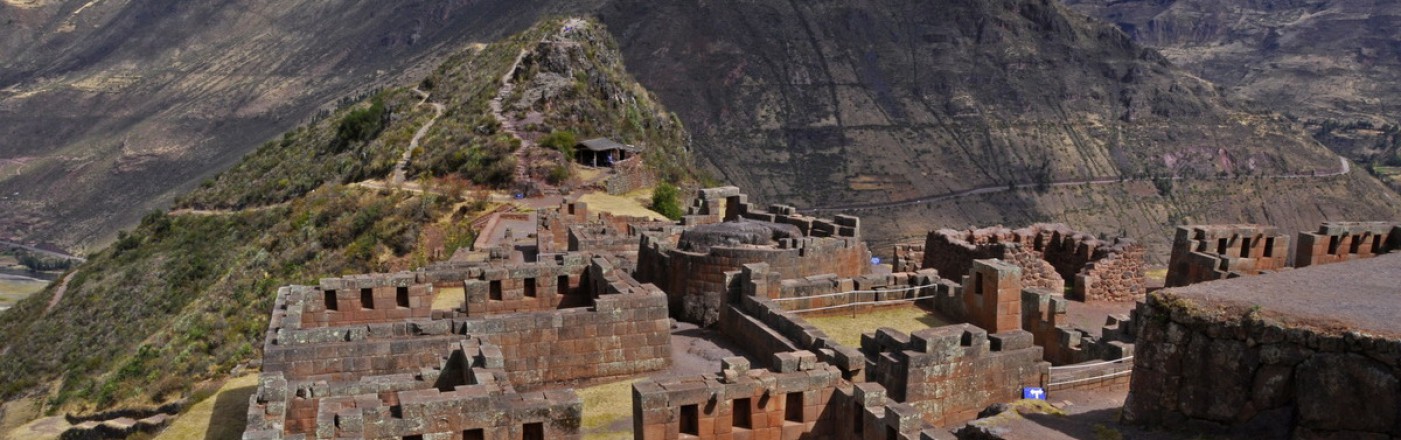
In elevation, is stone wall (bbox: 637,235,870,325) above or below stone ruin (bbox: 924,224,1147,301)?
above

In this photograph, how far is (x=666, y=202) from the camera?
50.9 meters

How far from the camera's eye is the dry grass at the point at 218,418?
64.7ft

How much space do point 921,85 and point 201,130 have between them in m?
117

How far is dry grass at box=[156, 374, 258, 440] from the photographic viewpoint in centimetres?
1972

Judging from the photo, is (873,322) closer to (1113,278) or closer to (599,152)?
(1113,278)

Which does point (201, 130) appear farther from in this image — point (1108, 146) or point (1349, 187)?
point (1349, 187)

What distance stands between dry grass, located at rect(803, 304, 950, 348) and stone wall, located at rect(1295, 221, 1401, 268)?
8.34 metres

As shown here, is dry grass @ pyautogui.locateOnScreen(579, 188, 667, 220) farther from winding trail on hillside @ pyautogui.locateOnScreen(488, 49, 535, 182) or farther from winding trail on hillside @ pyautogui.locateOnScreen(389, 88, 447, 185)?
winding trail on hillside @ pyautogui.locateOnScreen(389, 88, 447, 185)

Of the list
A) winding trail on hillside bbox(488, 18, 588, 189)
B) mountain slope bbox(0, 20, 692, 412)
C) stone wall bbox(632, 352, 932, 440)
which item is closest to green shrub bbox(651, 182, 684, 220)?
mountain slope bbox(0, 20, 692, 412)

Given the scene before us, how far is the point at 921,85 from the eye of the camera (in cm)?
16200

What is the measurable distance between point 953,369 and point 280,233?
50.1 metres

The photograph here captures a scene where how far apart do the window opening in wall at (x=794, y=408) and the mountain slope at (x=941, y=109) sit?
106 meters

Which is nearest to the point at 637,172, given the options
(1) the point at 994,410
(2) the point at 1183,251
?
A: (2) the point at 1183,251

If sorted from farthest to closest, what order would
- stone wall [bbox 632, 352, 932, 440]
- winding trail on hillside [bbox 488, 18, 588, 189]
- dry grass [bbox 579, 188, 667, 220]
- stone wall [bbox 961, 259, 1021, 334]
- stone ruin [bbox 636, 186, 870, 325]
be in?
winding trail on hillside [bbox 488, 18, 588, 189]
dry grass [bbox 579, 188, 667, 220]
stone ruin [bbox 636, 186, 870, 325]
stone wall [bbox 961, 259, 1021, 334]
stone wall [bbox 632, 352, 932, 440]
